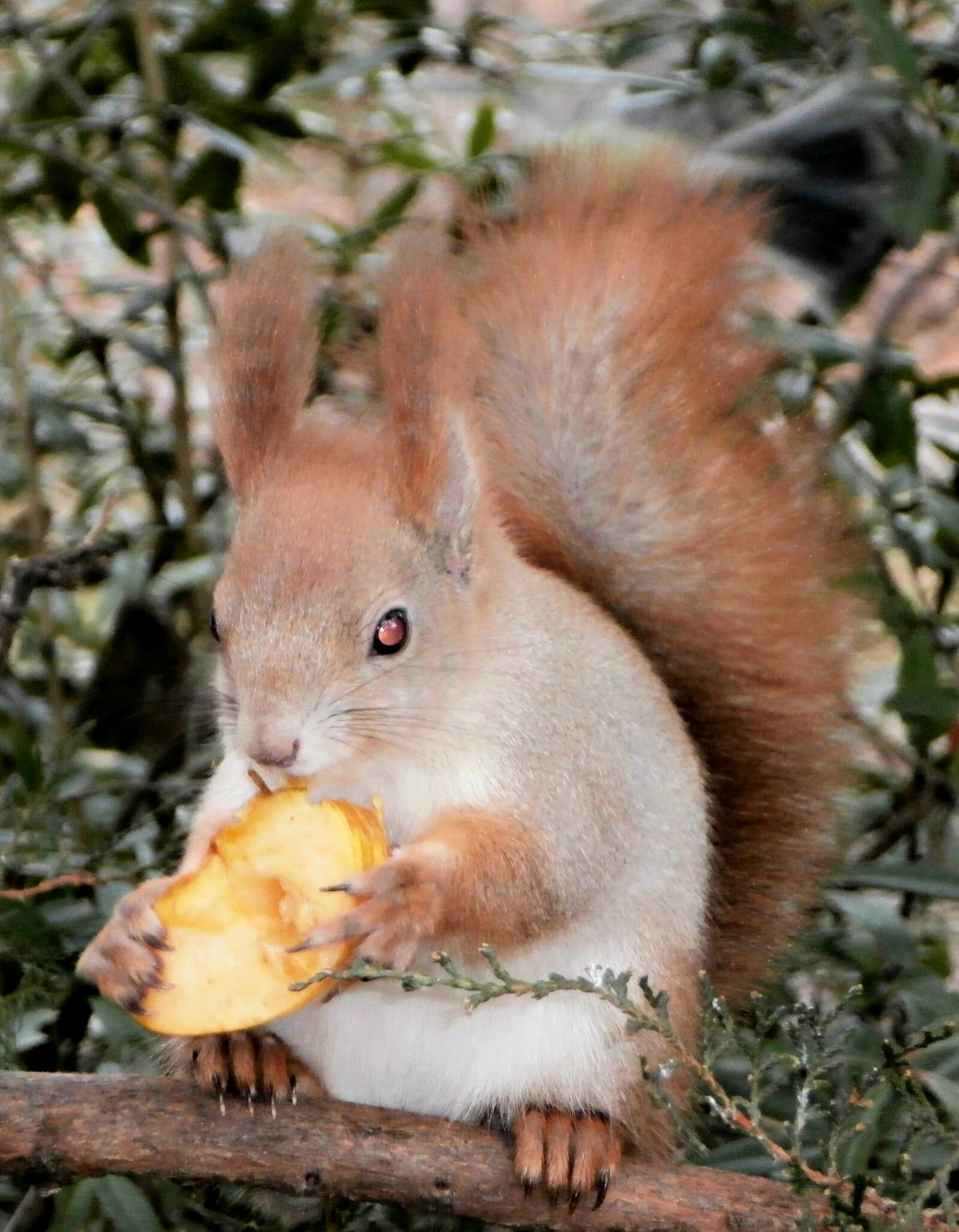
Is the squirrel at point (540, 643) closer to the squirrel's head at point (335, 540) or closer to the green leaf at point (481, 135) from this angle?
the squirrel's head at point (335, 540)

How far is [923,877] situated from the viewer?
5.03 ft

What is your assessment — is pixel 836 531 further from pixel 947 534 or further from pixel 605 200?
pixel 605 200

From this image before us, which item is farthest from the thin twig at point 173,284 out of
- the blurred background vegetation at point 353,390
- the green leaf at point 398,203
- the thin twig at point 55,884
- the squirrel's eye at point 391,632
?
the squirrel's eye at point 391,632

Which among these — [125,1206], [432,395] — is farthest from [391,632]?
[125,1206]

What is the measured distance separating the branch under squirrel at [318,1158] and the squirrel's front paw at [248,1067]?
2cm

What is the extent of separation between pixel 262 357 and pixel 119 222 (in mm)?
719

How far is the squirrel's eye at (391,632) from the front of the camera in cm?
122

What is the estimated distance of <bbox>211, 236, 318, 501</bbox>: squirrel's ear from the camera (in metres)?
1.29

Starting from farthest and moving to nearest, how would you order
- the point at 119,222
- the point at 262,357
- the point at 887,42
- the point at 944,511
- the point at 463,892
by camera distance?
the point at 119,222
the point at 944,511
the point at 887,42
the point at 262,357
the point at 463,892

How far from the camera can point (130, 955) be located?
3.85 ft

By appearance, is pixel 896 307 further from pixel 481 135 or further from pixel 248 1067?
pixel 248 1067

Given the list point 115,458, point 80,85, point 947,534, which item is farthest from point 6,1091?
point 115,458

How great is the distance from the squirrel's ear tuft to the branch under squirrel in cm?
45

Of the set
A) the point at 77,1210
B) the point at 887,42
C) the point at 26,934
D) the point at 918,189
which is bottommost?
the point at 77,1210
